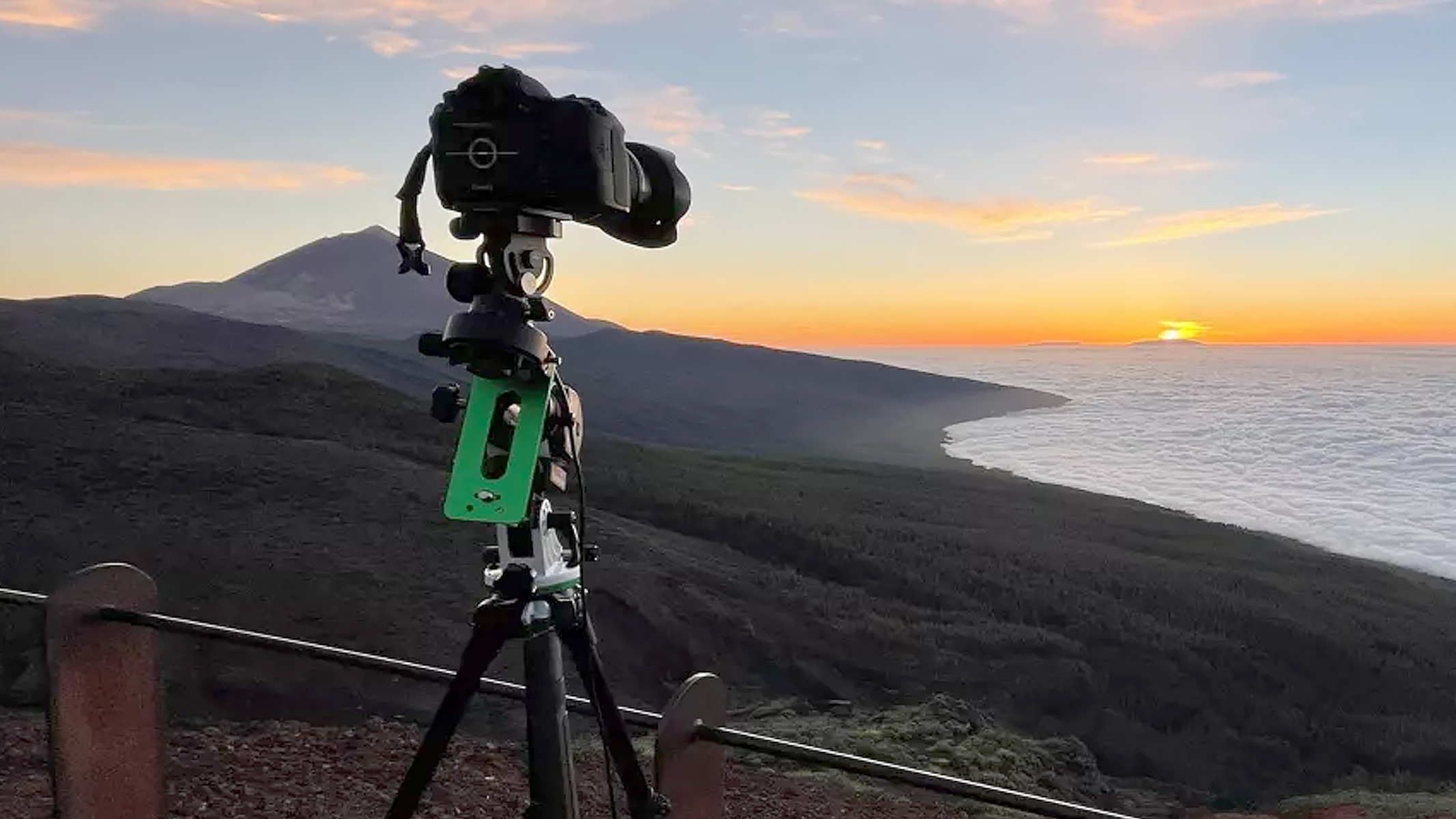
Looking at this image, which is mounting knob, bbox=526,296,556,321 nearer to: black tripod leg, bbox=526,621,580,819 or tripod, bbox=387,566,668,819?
tripod, bbox=387,566,668,819

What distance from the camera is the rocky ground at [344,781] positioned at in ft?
17.9

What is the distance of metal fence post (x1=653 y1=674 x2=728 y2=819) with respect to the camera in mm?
1931

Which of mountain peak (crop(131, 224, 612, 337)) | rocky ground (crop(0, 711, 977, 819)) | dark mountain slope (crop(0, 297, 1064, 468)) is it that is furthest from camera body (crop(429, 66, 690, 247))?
mountain peak (crop(131, 224, 612, 337))

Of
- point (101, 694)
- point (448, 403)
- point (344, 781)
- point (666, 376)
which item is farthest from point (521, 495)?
point (666, 376)

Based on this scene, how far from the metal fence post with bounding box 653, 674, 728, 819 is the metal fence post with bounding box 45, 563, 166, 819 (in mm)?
1629

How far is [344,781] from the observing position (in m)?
6.36

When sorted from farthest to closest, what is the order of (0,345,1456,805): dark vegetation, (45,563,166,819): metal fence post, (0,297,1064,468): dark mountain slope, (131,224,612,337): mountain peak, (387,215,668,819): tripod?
1. (131,224,612,337): mountain peak
2. (0,297,1064,468): dark mountain slope
3. (0,345,1456,805): dark vegetation
4. (45,563,166,819): metal fence post
5. (387,215,668,819): tripod

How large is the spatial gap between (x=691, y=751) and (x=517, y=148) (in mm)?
1087

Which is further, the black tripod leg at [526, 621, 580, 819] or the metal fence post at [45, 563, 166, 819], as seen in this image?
the metal fence post at [45, 563, 166, 819]

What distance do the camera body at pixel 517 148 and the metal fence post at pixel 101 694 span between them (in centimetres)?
162

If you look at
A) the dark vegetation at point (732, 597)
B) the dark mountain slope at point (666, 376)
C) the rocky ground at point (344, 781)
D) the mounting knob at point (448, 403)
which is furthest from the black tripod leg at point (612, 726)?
the dark mountain slope at point (666, 376)

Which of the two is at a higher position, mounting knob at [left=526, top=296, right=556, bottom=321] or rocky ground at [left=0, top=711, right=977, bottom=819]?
mounting knob at [left=526, top=296, right=556, bottom=321]

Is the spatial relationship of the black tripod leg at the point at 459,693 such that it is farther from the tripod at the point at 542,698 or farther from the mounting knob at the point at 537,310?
the mounting knob at the point at 537,310

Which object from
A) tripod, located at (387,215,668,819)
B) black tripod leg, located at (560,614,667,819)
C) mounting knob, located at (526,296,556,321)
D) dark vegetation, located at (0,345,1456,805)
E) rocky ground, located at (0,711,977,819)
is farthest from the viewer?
dark vegetation, located at (0,345,1456,805)
